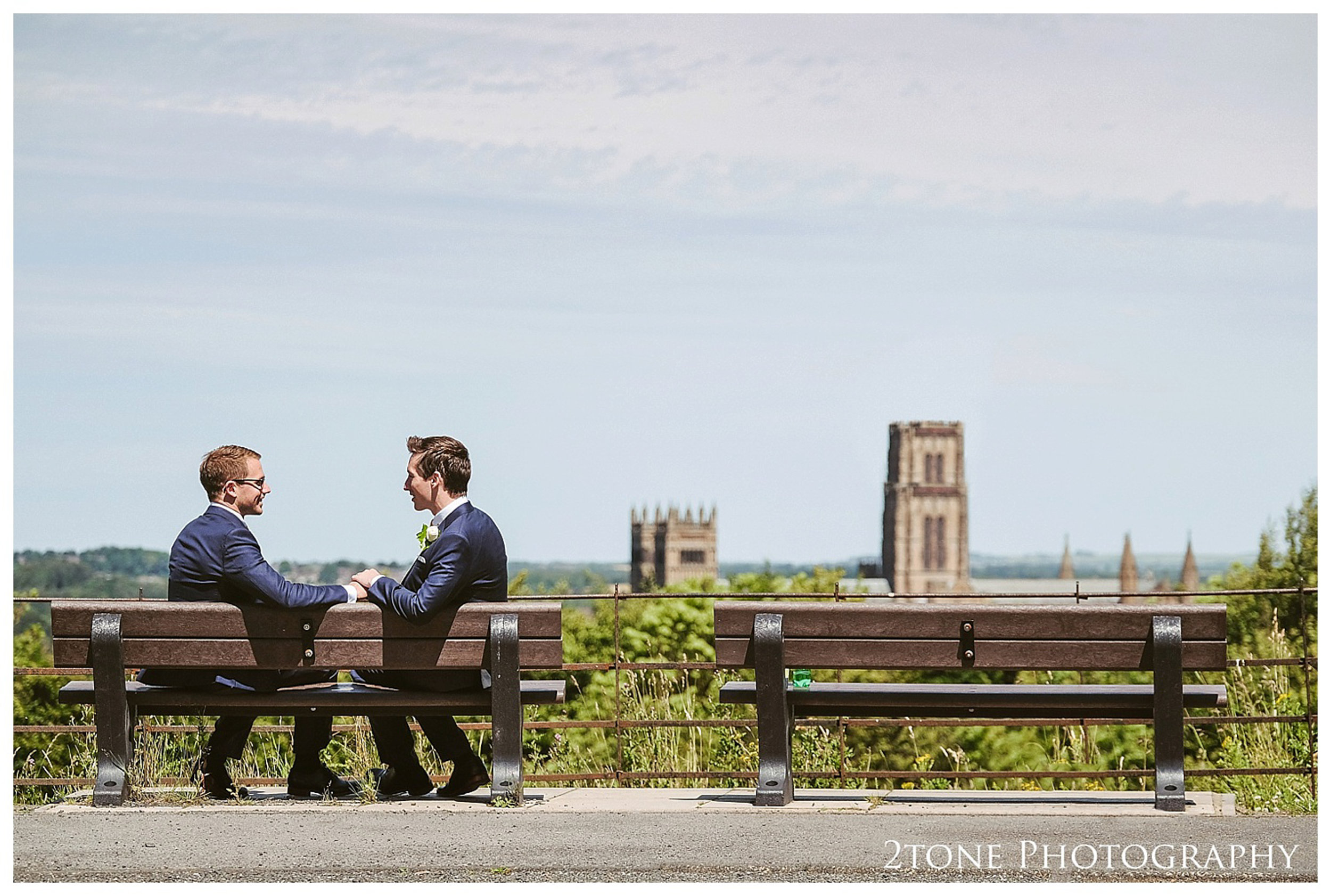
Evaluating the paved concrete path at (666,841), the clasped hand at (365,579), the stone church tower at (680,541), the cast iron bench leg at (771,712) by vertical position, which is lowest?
the paved concrete path at (666,841)

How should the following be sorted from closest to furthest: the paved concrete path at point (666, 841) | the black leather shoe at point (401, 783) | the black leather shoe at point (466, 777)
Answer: the paved concrete path at point (666, 841) < the black leather shoe at point (466, 777) < the black leather shoe at point (401, 783)

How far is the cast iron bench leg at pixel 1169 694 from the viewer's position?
21.4ft

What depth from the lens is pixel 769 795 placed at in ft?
21.8

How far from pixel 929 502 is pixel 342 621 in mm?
174949

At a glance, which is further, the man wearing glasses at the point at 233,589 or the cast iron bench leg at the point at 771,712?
the man wearing glasses at the point at 233,589

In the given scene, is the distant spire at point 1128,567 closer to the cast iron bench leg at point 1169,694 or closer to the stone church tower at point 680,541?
the stone church tower at point 680,541

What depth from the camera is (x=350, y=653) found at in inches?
262

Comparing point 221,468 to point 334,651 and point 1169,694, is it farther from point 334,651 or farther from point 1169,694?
point 1169,694

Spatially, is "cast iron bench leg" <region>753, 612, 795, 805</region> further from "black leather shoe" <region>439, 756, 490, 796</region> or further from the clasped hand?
the clasped hand

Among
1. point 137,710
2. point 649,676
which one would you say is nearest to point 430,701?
point 137,710

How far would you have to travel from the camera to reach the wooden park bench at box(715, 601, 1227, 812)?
655cm

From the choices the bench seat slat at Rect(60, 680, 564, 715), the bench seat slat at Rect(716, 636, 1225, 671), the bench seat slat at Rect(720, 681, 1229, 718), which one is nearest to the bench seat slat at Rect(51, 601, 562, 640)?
the bench seat slat at Rect(60, 680, 564, 715)

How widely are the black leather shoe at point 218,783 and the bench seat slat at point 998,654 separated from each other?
2.27m

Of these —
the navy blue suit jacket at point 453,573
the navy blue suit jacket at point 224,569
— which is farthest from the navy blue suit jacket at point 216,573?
the navy blue suit jacket at point 453,573
